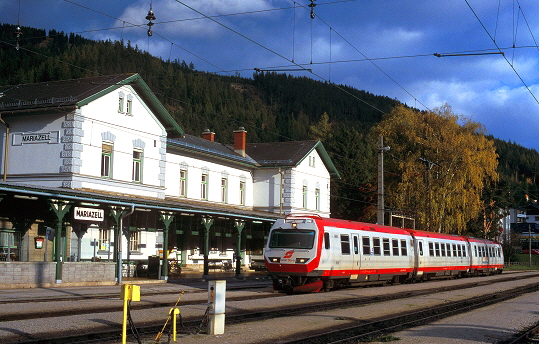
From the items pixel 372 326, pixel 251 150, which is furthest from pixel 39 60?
pixel 372 326

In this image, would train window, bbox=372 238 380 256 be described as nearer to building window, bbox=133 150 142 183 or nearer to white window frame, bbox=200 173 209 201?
building window, bbox=133 150 142 183

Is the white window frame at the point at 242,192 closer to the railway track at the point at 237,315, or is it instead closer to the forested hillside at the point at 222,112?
the forested hillside at the point at 222,112

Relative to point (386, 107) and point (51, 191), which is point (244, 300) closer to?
point (51, 191)

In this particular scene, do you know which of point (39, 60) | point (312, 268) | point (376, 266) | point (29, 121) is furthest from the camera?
point (39, 60)

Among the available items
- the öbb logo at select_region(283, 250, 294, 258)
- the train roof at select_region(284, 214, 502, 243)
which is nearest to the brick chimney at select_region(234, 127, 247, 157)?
the train roof at select_region(284, 214, 502, 243)

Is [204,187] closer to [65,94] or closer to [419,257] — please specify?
[65,94]

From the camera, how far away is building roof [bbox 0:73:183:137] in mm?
28797

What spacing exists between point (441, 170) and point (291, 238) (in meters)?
29.3

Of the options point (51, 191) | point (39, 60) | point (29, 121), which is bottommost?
point (51, 191)

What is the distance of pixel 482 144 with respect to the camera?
49000 mm

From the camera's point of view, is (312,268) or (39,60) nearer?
(312,268)

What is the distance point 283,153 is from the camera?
1811 inches

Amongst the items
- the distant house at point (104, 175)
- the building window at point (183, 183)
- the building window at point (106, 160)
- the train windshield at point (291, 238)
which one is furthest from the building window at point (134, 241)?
the train windshield at point (291, 238)

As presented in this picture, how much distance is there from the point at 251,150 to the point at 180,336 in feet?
121
